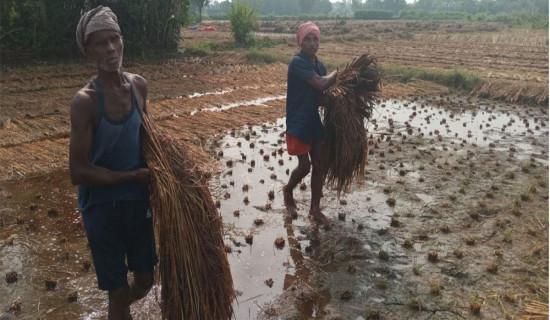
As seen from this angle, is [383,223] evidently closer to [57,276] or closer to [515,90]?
[57,276]

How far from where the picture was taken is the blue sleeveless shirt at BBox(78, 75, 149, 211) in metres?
2.43

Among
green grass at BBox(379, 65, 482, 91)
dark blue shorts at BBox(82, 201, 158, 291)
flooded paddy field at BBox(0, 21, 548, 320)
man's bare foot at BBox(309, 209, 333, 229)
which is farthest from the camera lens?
green grass at BBox(379, 65, 482, 91)

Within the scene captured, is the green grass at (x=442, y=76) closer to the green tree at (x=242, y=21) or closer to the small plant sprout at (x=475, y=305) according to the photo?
the green tree at (x=242, y=21)

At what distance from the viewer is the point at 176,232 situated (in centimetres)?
262

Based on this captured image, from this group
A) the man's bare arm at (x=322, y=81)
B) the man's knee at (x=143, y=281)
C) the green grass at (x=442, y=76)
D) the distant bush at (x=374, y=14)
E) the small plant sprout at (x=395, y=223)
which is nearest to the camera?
the man's knee at (x=143, y=281)

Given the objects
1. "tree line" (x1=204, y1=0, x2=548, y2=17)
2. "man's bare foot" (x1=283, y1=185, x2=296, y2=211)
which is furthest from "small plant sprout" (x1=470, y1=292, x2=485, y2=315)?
"tree line" (x1=204, y1=0, x2=548, y2=17)

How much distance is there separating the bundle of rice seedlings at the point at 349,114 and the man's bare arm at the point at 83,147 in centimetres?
270

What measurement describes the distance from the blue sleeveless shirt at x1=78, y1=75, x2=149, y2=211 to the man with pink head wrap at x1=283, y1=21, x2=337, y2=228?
225 centimetres

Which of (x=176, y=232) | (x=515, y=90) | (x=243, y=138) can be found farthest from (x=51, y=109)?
(x=515, y=90)

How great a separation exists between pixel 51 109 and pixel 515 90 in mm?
11699

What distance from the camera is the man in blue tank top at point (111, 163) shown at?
2.39 meters

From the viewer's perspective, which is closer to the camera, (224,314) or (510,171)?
(224,314)

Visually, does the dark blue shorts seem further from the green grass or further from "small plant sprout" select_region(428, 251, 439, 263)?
the green grass

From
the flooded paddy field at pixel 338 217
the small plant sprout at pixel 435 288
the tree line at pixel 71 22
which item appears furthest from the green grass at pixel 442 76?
the small plant sprout at pixel 435 288
